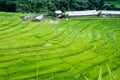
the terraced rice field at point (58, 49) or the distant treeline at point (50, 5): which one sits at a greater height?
the distant treeline at point (50, 5)

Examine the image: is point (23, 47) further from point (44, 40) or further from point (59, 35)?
point (59, 35)

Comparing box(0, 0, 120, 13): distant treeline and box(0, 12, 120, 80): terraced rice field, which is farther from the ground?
box(0, 0, 120, 13): distant treeline

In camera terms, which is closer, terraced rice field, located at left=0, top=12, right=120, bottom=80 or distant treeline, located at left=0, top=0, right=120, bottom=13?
terraced rice field, located at left=0, top=12, right=120, bottom=80

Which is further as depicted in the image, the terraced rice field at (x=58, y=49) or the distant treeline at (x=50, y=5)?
the distant treeline at (x=50, y=5)

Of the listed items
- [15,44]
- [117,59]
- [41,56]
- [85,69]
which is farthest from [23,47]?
[117,59]

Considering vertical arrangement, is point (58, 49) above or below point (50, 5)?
below
